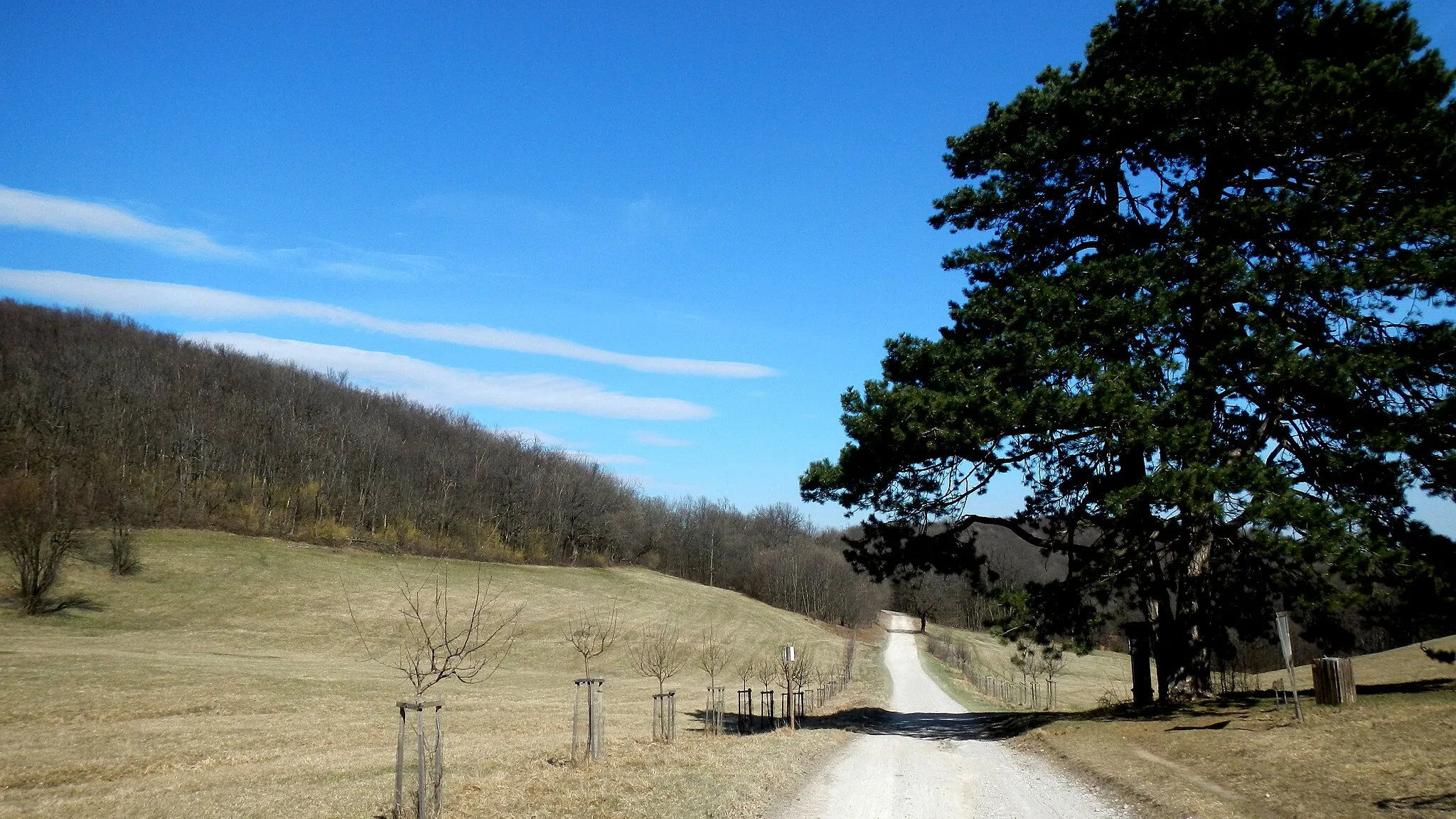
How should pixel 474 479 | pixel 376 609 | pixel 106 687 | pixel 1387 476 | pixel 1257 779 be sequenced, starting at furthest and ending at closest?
pixel 474 479 < pixel 376 609 < pixel 106 687 < pixel 1387 476 < pixel 1257 779

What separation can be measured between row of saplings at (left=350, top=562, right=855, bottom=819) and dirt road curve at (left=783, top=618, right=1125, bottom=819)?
3.69m

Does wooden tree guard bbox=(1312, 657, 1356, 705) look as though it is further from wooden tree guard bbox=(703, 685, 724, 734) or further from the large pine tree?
wooden tree guard bbox=(703, 685, 724, 734)

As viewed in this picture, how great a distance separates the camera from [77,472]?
63.8 m

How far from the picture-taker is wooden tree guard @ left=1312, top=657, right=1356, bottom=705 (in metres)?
13.5

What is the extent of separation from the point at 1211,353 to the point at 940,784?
8657 millimetres

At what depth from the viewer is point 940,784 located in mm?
11820

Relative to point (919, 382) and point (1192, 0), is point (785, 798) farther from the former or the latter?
point (1192, 0)

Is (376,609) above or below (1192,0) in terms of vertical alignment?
below

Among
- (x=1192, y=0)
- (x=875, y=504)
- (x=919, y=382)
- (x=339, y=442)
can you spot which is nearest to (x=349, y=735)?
(x=875, y=504)

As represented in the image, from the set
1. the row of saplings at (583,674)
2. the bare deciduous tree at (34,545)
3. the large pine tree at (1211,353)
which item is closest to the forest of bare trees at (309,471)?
the bare deciduous tree at (34,545)

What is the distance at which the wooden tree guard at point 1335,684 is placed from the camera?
44.3ft

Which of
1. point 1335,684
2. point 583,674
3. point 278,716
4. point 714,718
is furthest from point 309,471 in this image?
point 1335,684

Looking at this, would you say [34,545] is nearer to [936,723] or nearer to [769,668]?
[769,668]

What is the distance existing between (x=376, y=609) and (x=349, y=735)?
117 ft
